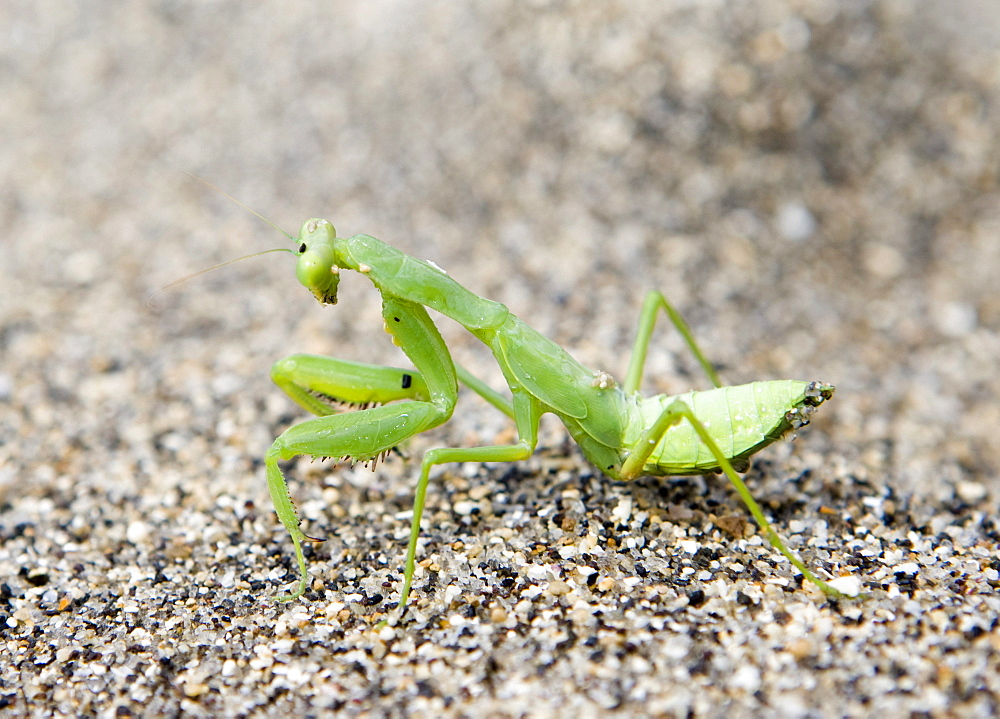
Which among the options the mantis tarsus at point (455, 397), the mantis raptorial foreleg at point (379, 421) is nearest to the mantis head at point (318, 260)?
the mantis tarsus at point (455, 397)

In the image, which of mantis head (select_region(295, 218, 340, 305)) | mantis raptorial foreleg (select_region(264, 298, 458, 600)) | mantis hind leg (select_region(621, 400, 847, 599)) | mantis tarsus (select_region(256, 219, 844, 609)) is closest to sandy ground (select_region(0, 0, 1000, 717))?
mantis hind leg (select_region(621, 400, 847, 599))

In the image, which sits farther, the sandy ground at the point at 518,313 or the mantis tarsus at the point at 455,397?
the mantis tarsus at the point at 455,397

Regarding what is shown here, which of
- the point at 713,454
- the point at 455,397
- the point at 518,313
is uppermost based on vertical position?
the point at 518,313

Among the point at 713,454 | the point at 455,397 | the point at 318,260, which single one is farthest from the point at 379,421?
the point at 713,454

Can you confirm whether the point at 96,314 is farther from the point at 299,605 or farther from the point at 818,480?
the point at 818,480

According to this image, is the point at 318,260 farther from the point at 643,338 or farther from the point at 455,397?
the point at 643,338

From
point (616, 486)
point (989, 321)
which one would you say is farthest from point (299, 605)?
point (989, 321)

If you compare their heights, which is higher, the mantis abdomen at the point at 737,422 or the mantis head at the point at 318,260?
the mantis head at the point at 318,260

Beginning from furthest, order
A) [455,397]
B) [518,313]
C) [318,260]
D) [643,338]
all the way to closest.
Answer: [518,313] → [643,338] → [455,397] → [318,260]

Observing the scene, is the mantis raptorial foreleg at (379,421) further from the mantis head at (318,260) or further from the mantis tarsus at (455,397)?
the mantis head at (318,260)

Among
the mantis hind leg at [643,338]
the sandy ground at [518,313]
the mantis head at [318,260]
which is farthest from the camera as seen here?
the mantis hind leg at [643,338]
